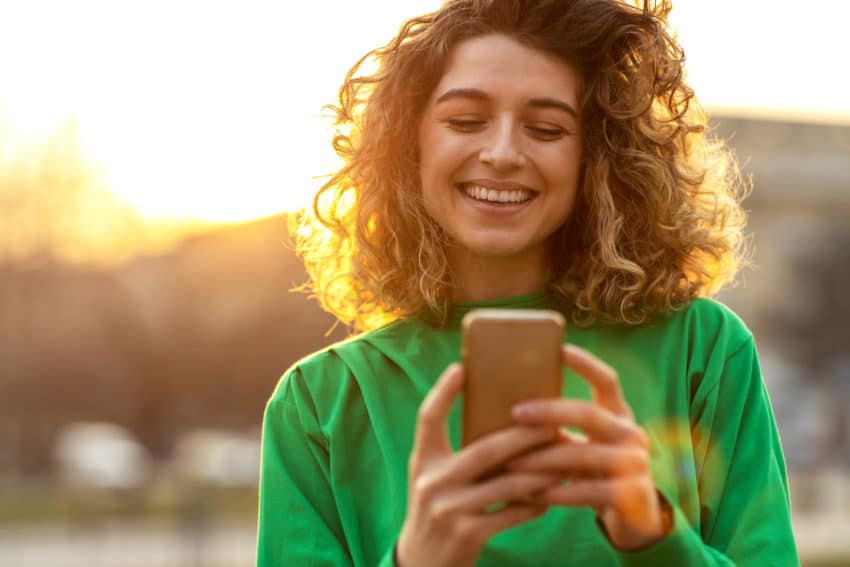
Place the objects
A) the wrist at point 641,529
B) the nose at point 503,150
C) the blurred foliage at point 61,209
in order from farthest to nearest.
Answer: the blurred foliage at point 61,209, the nose at point 503,150, the wrist at point 641,529

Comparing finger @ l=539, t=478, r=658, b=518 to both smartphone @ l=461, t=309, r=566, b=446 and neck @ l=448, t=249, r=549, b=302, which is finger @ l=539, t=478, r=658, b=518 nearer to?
smartphone @ l=461, t=309, r=566, b=446

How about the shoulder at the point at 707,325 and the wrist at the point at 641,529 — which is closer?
the wrist at the point at 641,529

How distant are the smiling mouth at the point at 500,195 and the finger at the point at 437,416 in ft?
2.77

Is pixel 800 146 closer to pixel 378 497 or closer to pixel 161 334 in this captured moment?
pixel 161 334

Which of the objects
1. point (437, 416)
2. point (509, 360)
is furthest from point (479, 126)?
point (437, 416)

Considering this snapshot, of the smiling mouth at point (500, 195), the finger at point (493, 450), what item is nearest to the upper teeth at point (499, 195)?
the smiling mouth at point (500, 195)

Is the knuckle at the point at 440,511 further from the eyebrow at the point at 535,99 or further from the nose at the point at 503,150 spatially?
the eyebrow at the point at 535,99

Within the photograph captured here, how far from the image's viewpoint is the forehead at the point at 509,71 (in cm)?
286

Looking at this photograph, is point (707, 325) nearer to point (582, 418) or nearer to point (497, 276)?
point (497, 276)

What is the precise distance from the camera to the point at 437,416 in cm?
201

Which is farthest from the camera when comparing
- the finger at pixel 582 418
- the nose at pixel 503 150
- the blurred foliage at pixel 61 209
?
the blurred foliage at pixel 61 209

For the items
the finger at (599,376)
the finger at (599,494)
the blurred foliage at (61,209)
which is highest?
the blurred foliage at (61,209)

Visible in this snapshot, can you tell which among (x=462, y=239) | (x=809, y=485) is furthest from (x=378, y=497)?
(x=809, y=485)

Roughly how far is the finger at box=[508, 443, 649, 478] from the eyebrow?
1045 mm
